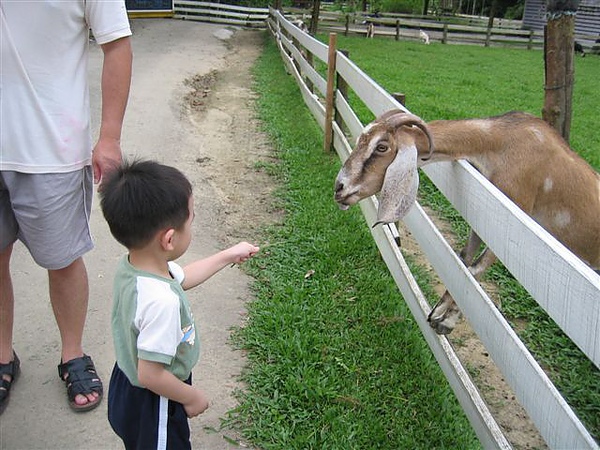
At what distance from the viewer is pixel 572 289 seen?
151 centimetres

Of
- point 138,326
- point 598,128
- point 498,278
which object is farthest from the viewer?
point 598,128

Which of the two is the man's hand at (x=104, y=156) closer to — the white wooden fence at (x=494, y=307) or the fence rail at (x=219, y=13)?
the white wooden fence at (x=494, y=307)

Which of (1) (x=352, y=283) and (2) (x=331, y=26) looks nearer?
(1) (x=352, y=283)

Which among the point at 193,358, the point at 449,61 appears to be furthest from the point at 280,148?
the point at 449,61

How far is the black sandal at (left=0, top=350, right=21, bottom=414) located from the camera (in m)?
2.73

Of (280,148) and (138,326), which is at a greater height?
(138,326)

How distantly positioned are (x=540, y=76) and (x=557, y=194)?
13053 mm

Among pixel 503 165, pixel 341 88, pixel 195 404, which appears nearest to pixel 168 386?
pixel 195 404

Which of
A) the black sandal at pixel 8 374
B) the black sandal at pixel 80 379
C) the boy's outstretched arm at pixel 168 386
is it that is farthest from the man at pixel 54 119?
the boy's outstretched arm at pixel 168 386

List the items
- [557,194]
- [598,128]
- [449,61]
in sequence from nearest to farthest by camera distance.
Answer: [557,194]
[598,128]
[449,61]

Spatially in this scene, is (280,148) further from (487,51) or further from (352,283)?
(487,51)

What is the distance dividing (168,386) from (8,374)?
1451mm

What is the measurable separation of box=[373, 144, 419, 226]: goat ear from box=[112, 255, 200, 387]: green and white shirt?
1061 millimetres

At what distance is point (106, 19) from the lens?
2.25m
